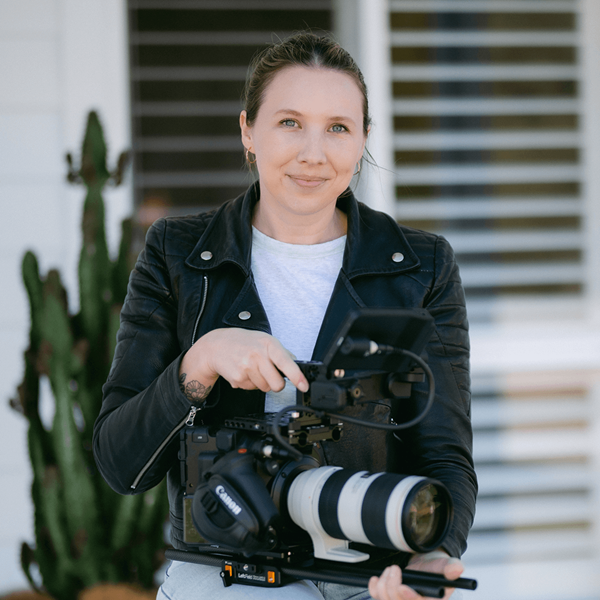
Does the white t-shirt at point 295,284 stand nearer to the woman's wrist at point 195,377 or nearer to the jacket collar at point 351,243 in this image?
the jacket collar at point 351,243

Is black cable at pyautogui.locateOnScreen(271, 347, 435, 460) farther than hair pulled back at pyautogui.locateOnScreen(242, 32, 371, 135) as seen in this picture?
No

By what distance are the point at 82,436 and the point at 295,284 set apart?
1088 mm

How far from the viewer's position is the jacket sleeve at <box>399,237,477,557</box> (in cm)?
132

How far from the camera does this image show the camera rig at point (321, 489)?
985 millimetres

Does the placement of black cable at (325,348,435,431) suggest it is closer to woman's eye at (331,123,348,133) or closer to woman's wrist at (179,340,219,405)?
woman's wrist at (179,340,219,405)

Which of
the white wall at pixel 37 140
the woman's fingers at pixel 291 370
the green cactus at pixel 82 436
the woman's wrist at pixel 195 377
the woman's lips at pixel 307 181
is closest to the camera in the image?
the woman's fingers at pixel 291 370

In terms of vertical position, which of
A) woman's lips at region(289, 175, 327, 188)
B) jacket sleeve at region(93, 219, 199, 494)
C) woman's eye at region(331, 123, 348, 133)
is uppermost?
woman's eye at region(331, 123, 348, 133)

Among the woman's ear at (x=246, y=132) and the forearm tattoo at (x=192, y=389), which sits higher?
the woman's ear at (x=246, y=132)

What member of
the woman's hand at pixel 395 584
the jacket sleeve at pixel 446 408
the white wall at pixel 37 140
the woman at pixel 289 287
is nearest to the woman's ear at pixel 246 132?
the woman at pixel 289 287

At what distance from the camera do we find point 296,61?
1.41 m

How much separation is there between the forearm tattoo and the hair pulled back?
1.94ft


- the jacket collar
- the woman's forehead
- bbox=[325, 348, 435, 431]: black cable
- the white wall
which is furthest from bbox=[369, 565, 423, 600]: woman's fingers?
the white wall

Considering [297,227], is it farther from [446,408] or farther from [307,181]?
[446,408]

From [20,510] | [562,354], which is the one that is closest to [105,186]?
[20,510]
